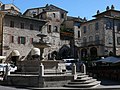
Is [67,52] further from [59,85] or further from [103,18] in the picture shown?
[59,85]

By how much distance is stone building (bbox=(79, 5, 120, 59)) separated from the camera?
2021 inches

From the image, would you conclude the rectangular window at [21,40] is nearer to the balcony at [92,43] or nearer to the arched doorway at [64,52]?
the arched doorway at [64,52]

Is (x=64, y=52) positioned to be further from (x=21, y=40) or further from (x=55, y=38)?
(x=21, y=40)

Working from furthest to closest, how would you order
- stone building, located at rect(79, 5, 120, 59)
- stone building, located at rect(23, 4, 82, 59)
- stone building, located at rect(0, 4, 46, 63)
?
stone building, located at rect(23, 4, 82, 59), stone building, located at rect(79, 5, 120, 59), stone building, located at rect(0, 4, 46, 63)

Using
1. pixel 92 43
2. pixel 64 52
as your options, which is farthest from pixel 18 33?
pixel 92 43

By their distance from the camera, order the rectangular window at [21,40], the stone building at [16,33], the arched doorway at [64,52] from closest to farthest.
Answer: the stone building at [16,33]
the rectangular window at [21,40]
the arched doorway at [64,52]

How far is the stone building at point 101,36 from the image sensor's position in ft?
168

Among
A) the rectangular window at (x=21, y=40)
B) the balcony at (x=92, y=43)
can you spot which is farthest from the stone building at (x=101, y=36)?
the rectangular window at (x=21, y=40)

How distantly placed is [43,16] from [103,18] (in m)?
15.4

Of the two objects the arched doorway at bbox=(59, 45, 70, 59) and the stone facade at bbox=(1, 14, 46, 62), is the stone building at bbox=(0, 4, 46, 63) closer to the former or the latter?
the stone facade at bbox=(1, 14, 46, 62)

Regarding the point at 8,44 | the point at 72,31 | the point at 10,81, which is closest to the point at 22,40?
the point at 8,44

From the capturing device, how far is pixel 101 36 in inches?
2058

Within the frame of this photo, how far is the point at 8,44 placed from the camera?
44.1 m

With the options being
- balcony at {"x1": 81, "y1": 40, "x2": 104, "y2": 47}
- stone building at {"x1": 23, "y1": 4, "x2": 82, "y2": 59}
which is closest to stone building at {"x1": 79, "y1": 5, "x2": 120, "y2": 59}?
balcony at {"x1": 81, "y1": 40, "x2": 104, "y2": 47}
